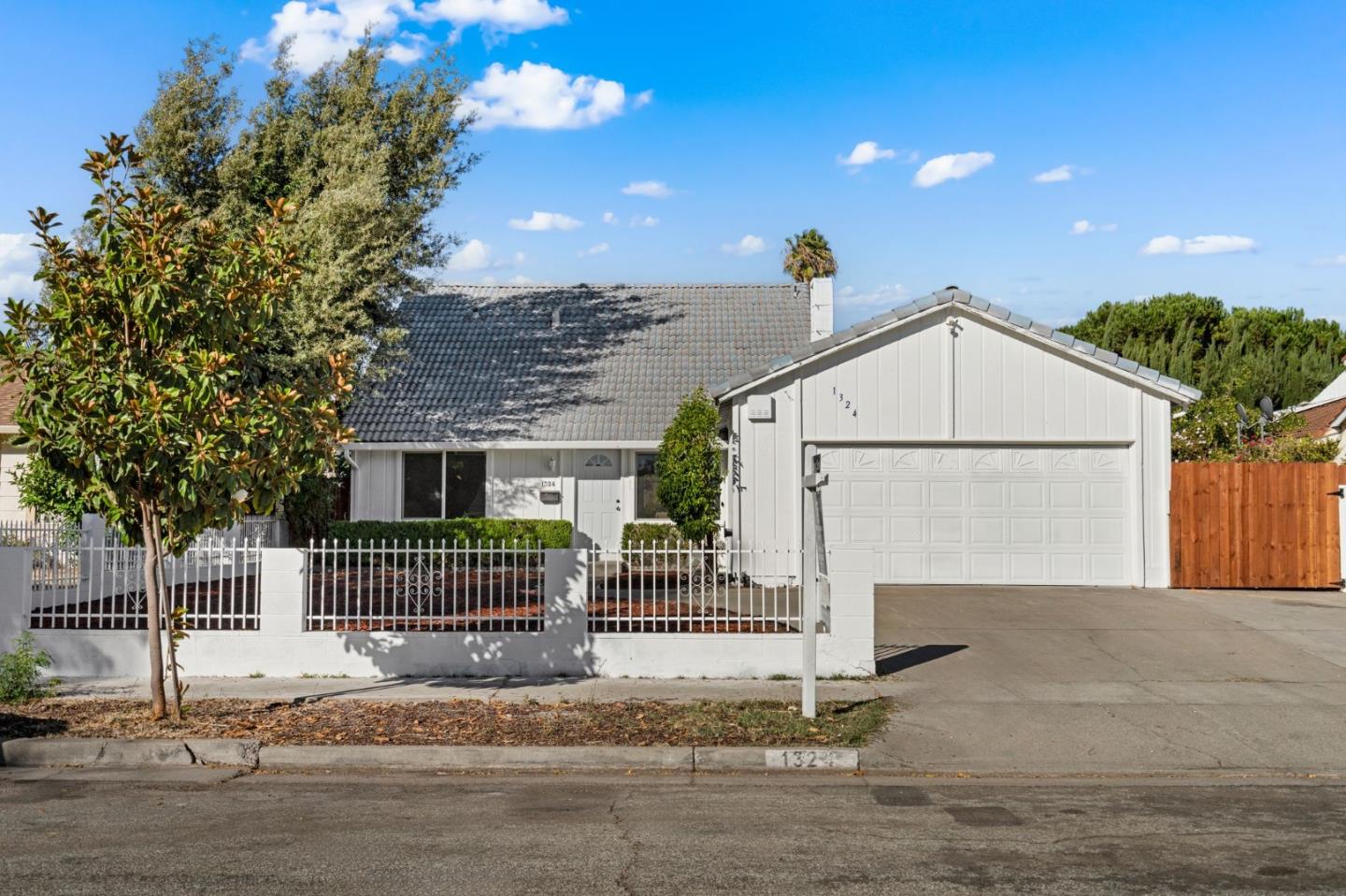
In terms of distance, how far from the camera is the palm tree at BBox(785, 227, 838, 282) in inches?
1437

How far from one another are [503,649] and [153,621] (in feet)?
10.4

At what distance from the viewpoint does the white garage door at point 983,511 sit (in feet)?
53.7

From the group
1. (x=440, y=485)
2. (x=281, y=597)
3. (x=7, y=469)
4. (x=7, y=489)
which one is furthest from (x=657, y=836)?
(x=7, y=469)

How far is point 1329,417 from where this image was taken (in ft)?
91.2

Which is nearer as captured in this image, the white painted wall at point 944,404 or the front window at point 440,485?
the white painted wall at point 944,404

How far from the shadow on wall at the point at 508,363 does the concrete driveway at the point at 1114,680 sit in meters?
8.64

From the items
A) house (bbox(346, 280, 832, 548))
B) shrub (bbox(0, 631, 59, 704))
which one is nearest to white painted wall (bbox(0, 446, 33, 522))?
house (bbox(346, 280, 832, 548))

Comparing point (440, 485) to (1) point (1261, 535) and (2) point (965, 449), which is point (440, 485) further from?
(1) point (1261, 535)

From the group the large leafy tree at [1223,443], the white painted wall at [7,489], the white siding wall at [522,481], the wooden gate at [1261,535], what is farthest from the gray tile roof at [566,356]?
the wooden gate at [1261,535]

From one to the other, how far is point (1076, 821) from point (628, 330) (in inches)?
720

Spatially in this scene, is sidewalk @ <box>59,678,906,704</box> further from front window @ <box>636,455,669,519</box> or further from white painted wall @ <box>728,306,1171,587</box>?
front window @ <box>636,455,669,519</box>

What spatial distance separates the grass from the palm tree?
28.0 m

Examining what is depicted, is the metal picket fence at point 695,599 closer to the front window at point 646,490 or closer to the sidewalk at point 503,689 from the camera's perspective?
the sidewalk at point 503,689

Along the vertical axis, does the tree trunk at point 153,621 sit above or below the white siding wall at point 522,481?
below
